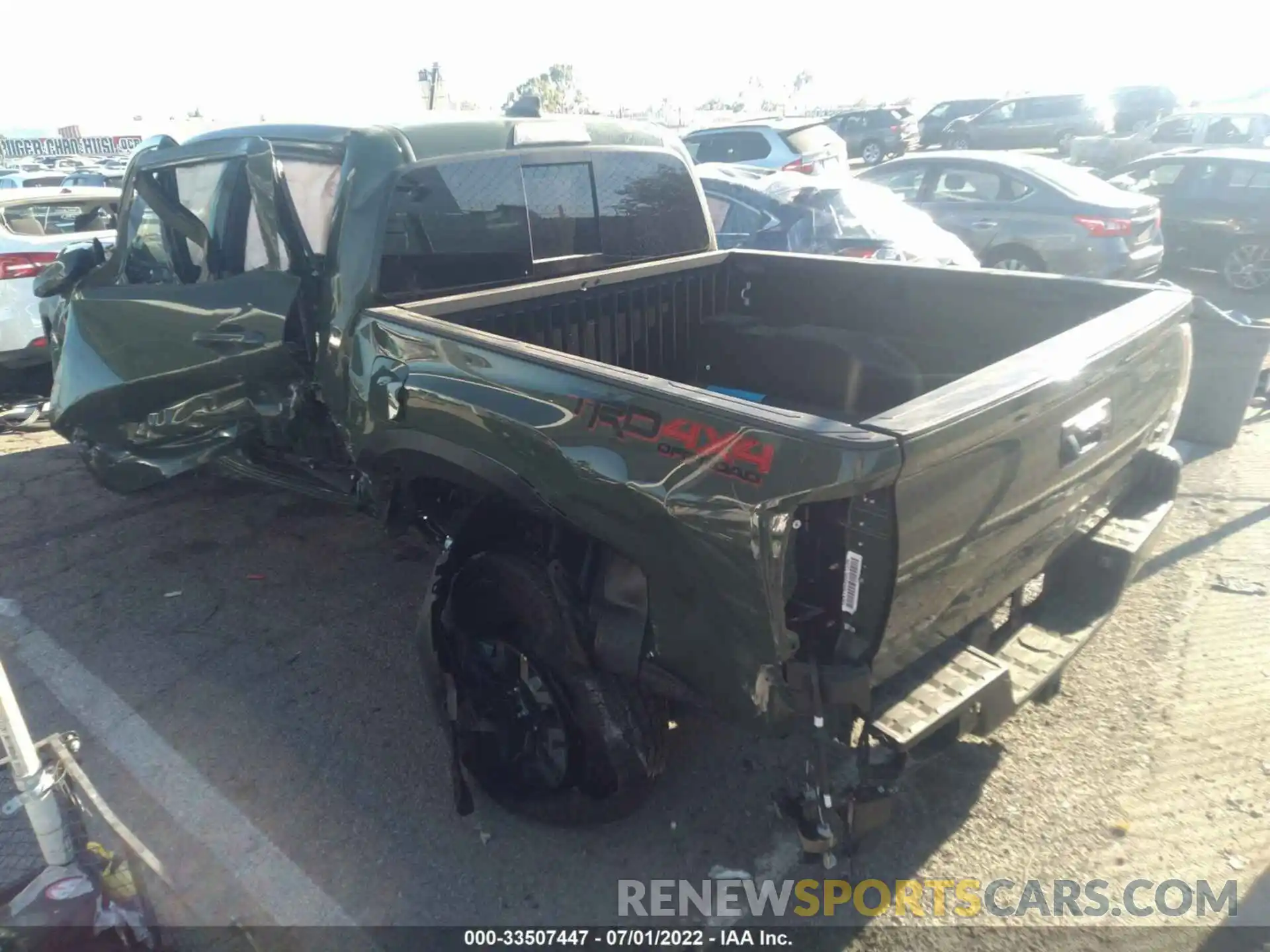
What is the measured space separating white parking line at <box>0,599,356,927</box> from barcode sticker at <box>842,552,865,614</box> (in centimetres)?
177

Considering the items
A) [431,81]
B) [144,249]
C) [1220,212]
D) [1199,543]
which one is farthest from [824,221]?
[1220,212]

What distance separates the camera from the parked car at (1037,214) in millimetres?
8773

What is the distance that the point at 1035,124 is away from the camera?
23.9 meters

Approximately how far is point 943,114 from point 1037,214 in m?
21.4

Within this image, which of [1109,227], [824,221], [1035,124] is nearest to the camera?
[824,221]

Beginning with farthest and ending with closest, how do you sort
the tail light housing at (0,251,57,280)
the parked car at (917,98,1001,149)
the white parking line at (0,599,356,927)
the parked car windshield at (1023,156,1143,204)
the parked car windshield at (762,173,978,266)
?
the parked car at (917,98,1001,149), the parked car windshield at (1023,156,1143,204), the parked car windshield at (762,173,978,266), the tail light housing at (0,251,57,280), the white parking line at (0,599,356,927)

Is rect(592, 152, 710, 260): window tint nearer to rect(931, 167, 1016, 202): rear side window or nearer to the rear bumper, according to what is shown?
the rear bumper

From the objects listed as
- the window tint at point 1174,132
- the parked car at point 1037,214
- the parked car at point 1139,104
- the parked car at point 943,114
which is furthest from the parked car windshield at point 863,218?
the parked car at point 943,114

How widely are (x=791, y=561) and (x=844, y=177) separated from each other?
6.68 metres

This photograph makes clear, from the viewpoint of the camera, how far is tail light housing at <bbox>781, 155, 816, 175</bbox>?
12.9 m

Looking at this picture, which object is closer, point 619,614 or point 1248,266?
point 619,614
